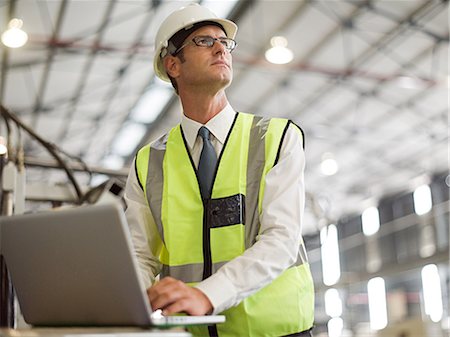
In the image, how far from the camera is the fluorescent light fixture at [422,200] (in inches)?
690

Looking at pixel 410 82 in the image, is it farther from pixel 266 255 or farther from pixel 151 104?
pixel 266 255

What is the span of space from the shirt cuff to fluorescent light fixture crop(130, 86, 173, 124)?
12.1 meters

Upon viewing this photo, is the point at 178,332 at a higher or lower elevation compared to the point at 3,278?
lower

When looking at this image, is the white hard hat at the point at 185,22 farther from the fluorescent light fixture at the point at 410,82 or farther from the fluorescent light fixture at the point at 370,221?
the fluorescent light fixture at the point at 370,221

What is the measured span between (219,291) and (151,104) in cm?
1306

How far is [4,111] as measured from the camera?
375cm

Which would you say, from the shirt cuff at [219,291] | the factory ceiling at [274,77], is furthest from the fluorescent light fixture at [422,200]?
the shirt cuff at [219,291]

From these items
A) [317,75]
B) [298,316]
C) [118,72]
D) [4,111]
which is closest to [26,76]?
[118,72]

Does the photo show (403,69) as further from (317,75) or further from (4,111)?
(4,111)

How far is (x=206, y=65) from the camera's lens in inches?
85.4

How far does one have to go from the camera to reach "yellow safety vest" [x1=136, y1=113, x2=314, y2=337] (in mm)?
1898

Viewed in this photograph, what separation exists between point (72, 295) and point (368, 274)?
656 inches

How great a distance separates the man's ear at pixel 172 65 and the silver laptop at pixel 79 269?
3.11 ft

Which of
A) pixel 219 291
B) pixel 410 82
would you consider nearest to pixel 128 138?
pixel 410 82
